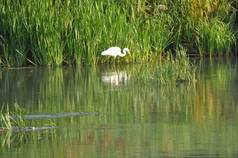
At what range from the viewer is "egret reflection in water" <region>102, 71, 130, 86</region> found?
45.6 feet

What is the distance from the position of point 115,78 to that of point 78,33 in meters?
3.24

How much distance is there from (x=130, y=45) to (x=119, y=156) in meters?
11.4

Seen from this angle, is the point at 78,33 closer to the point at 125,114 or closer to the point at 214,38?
the point at 214,38

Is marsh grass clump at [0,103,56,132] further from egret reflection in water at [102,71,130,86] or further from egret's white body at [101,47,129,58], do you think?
egret's white body at [101,47,129,58]

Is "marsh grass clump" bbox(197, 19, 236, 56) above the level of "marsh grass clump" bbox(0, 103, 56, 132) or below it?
above

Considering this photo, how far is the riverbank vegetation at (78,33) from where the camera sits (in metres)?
17.5

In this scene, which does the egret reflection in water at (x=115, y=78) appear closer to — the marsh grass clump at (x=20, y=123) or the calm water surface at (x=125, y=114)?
the calm water surface at (x=125, y=114)

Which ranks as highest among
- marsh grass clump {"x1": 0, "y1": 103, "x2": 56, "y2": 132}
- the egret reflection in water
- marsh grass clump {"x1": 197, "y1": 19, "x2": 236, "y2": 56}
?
marsh grass clump {"x1": 197, "y1": 19, "x2": 236, "y2": 56}

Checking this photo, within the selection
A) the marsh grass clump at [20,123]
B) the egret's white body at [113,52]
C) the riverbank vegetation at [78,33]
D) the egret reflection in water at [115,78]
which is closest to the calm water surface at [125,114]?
the egret reflection in water at [115,78]

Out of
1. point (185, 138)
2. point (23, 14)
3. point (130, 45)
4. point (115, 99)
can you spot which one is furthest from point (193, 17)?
point (185, 138)

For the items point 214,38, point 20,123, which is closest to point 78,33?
point 214,38

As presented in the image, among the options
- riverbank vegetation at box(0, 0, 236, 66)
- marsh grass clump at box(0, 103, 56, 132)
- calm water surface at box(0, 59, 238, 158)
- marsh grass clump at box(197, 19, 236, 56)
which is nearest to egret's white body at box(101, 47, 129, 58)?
riverbank vegetation at box(0, 0, 236, 66)

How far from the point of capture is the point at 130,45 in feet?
60.0

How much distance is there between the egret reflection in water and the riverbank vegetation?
6.25ft
